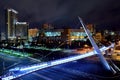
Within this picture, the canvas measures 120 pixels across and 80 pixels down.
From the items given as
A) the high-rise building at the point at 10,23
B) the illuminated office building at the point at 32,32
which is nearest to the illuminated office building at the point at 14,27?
the high-rise building at the point at 10,23

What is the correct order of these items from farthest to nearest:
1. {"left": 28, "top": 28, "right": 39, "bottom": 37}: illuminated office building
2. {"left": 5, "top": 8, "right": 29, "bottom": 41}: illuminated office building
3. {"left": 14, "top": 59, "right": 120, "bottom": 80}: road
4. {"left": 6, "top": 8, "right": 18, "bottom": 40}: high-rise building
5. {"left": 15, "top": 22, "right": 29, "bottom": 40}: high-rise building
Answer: {"left": 15, "top": 22, "right": 29, "bottom": 40}: high-rise building → {"left": 28, "top": 28, "right": 39, "bottom": 37}: illuminated office building → {"left": 5, "top": 8, "right": 29, "bottom": 41}: illuminated office building → {"left": 6, "top": 8, "right": 18, "bottom": 40}: high-rise building → {"left": 14, "top": 59, "right": 120, "bottom": 80}: road

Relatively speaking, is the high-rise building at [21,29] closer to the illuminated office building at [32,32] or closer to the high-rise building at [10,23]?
the high-rise building at [10,23]

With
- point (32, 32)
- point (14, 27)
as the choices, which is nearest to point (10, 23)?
point (14, 27)

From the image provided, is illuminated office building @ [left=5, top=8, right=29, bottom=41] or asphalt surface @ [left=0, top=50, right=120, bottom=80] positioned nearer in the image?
asphalt surface @ [left=0, top=50, right=120, bottom=80]

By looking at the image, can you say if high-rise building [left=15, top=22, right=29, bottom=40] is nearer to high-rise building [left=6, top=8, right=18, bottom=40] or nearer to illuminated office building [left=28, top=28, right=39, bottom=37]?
high-rise building [left=6, top=8, right=18, bottom=40]

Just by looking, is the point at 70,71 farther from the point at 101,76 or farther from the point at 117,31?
the point at 117,31

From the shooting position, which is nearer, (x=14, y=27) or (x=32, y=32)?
(x=32, y=32)

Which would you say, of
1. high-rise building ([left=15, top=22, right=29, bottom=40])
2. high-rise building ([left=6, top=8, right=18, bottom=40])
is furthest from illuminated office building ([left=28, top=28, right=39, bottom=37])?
high-rise building ([left=6, top=8, right=18, bottom=40])

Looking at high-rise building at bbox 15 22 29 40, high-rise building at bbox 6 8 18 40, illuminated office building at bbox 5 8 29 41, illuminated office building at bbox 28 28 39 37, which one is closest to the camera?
high-rise building at bbox 6 8 18 40

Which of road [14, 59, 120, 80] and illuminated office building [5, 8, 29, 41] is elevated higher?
illuminated office building [5, 8, 29, 41]

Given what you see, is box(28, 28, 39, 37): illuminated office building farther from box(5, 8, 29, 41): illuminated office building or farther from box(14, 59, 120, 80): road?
box(14, 59, 120, 80): road

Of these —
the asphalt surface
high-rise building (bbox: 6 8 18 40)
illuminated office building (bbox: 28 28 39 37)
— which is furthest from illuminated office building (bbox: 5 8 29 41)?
the asphalt surface

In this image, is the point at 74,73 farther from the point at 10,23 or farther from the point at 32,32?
the point at 10,23

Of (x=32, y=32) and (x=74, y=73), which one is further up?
(x=32, y=32)
